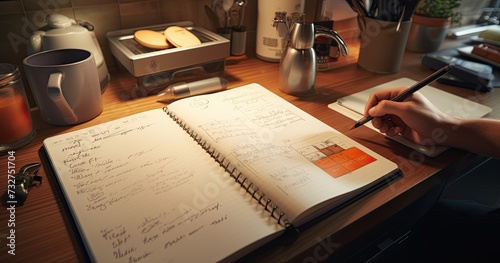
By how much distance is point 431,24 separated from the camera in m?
1.17

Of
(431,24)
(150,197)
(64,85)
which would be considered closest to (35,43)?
(64,85)

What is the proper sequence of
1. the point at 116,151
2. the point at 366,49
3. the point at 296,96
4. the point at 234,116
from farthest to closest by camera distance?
1. the point at 366,49
2. the point at 296,96
3. the point at 234,116
4. the point at 116,151

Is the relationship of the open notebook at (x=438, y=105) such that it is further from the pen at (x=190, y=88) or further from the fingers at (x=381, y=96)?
the pen at (x=190, y=88)

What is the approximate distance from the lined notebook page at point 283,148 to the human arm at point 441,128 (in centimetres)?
11

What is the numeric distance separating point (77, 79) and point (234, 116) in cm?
30

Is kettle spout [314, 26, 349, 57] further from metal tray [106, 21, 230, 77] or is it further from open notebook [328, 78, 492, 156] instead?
metal tray [106, 21, 230, 77]

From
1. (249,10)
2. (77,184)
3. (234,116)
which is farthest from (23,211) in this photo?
(249,10)

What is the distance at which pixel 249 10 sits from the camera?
1.05 meters

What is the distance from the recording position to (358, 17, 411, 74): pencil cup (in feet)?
3.02

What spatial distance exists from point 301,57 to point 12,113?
59 centimetres

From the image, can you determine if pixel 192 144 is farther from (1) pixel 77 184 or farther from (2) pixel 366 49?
(2) pixel 366 49

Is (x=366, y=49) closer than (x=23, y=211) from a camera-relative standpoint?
No

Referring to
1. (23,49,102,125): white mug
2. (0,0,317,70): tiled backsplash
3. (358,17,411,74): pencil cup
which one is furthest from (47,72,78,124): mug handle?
(358,17,411,74): pencil cup

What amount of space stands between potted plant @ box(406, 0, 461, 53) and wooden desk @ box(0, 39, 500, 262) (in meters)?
0.38
